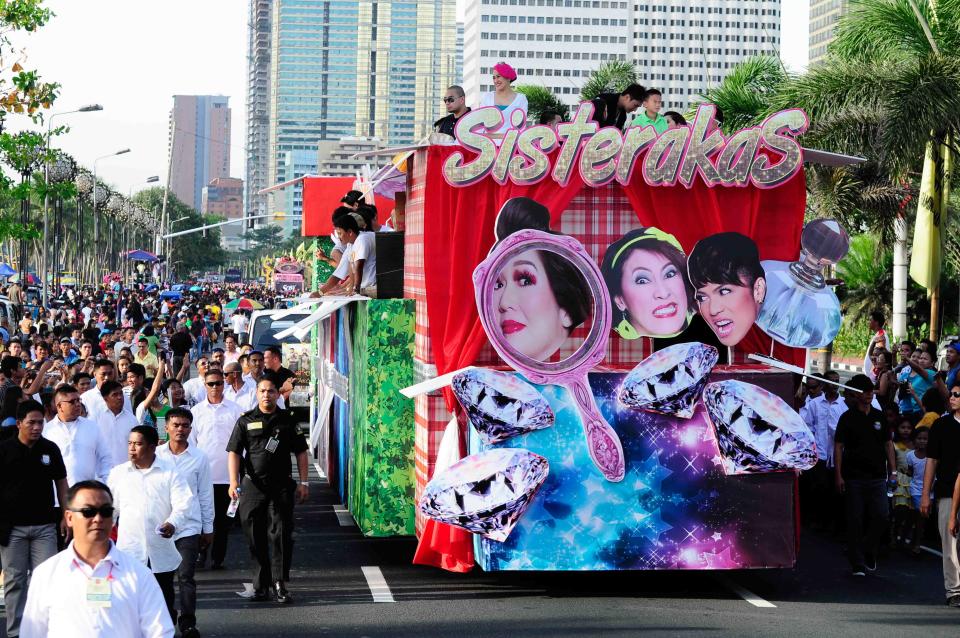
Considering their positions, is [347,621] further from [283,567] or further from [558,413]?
[558,413]

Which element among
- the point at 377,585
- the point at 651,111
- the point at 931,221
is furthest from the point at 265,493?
the point at 931,221

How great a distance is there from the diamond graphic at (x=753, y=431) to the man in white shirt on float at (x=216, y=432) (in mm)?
4368

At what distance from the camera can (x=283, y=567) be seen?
10.4 m

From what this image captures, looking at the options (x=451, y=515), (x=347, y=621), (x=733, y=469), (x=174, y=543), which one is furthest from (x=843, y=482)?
(x=174, y=543)

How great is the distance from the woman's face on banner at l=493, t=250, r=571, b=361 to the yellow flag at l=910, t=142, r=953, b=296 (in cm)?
1339

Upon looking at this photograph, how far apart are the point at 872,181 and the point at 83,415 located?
19121mm

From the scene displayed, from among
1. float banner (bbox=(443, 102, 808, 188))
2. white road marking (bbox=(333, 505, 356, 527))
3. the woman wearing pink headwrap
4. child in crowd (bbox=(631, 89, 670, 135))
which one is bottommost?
white road marking (bbox=(333, 505, 356, 527))

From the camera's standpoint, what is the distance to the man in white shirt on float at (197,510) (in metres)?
8.83

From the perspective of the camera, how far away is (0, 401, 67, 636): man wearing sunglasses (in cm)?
877

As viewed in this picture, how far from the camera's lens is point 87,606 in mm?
5219

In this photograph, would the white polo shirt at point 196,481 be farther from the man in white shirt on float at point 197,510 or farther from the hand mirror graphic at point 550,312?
the hand mirror graphic at point 550,312

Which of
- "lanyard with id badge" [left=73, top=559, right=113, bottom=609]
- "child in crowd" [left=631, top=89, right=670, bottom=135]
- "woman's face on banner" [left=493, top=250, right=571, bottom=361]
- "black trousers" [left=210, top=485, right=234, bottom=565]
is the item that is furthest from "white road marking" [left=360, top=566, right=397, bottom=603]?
"lanyard with id badge" [left=73, top=559, right=113, bottom=609]

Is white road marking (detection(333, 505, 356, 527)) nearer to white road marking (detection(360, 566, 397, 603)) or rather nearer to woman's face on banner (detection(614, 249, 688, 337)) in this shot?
white road marking (detection(360, 566, 397, 603))

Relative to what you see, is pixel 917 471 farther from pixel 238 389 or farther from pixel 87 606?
pixel 87 606
